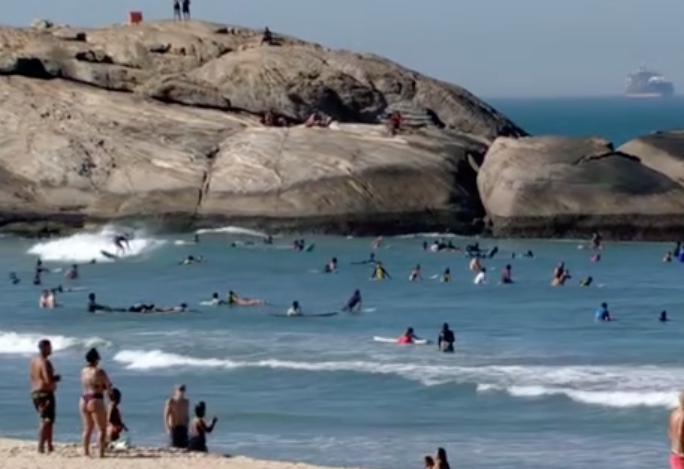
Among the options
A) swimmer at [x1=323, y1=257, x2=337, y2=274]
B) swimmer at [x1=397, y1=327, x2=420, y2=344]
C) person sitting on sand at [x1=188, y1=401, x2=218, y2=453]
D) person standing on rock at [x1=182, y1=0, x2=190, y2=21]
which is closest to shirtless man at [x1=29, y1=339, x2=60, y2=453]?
person sitting on sand at [x1=188, y1=401, x2=218, y2=453]

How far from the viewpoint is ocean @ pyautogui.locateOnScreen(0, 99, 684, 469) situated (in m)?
27.8

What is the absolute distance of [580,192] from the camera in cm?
5706

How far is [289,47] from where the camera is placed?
218 ft

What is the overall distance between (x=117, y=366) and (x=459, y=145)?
27340 mm

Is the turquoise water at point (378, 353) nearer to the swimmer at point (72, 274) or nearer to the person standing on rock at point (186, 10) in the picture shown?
the swimmer at point (72, 274)

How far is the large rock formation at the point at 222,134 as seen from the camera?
58.8 metres

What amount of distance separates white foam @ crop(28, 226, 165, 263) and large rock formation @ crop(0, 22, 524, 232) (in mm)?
952

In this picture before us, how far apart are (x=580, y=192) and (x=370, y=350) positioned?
2071cm

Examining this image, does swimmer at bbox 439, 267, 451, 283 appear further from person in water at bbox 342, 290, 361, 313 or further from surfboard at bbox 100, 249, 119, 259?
surfboard at bbox 100, 249, 119, 259

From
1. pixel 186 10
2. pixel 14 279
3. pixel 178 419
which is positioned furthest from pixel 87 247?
pixel 178 419

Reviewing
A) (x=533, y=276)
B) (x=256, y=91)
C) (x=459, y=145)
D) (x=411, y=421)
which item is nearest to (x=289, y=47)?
(x=256, y=91)

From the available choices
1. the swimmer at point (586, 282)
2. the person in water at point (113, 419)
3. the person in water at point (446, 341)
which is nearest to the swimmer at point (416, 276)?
the swimmer at point (586, 282)

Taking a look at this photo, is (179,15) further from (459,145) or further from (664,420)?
(664,420)

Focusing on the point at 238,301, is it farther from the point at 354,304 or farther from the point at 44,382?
the point at 44,382
